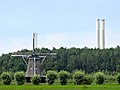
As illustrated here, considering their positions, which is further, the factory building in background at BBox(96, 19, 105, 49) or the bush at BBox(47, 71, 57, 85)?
the factory building in background at BBox(96, 19, 105, 49)

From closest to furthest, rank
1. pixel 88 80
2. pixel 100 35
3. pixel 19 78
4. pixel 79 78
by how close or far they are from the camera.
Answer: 1. pixel 79 78
2. pixel 88 80
3. pixel 19 78
4. pixel 100 35

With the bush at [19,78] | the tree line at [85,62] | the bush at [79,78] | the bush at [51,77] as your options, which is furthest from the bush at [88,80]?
the tree line at [85,62]

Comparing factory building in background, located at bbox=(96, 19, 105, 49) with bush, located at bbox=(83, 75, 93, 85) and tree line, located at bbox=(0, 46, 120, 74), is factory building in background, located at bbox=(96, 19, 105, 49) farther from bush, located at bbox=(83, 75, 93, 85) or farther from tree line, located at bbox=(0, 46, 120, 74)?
bush, located at bbox=(83, 75, 93, 85)

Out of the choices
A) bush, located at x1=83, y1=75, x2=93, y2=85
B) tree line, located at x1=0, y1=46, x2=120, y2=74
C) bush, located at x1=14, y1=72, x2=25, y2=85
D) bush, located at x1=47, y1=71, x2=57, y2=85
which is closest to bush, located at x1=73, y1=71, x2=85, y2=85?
bush, located at x1=83, y1=75, x2=93, y2=85

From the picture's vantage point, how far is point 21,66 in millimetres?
131125

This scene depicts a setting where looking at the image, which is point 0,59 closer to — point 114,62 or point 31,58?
point 114,62

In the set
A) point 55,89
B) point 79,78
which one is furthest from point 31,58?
point 55,89

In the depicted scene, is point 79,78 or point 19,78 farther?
point 19,78

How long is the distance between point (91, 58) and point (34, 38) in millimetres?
58849

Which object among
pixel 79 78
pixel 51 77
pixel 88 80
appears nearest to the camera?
pixel 79 78

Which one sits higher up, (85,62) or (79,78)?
(85,62)

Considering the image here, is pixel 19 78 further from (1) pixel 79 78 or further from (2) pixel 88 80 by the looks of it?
(2) pixel 88 80

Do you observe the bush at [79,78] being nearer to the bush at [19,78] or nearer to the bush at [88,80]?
the bush at [88,80]

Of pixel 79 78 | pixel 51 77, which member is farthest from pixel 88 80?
pixel 51 77
